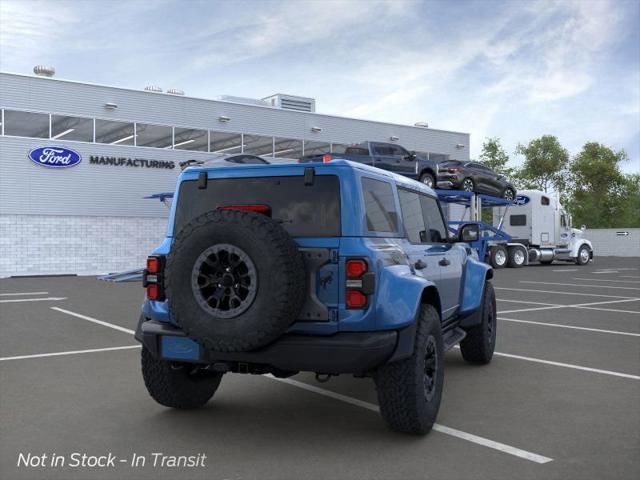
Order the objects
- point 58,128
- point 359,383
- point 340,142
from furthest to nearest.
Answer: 1. point 340,142
2. point 58,128
3. point 359,383

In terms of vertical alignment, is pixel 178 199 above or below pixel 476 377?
above

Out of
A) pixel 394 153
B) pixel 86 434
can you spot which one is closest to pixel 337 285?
pixel 86 434

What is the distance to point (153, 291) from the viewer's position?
16.1 ft

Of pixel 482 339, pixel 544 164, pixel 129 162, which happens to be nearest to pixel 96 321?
pixel 482 339

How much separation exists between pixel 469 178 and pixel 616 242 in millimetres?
30193

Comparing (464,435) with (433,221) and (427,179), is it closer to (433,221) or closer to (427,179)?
(433,221)

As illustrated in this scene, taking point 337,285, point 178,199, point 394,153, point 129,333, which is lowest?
point 129,333

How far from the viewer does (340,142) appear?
3506cm

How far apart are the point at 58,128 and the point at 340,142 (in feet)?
46.2

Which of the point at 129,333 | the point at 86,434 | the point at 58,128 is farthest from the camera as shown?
the point at 58,128

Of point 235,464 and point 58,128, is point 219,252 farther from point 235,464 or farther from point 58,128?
point 58,128

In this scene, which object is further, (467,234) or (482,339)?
(482,339)

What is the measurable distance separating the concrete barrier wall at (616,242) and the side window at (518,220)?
21.4m

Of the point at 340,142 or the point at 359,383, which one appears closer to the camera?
the point at 359,383
